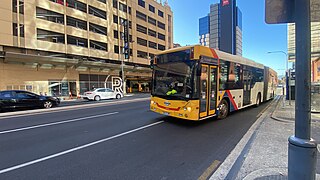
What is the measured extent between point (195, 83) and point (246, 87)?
5598 mm

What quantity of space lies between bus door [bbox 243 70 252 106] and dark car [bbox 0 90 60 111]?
1470 cm

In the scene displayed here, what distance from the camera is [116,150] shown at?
470cm

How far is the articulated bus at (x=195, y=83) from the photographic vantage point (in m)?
6.61

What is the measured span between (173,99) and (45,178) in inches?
186

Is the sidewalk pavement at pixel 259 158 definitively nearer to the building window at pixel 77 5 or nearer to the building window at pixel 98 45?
the building window at pixel 98 45

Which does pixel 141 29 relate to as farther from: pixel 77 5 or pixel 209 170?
pixel 209 170

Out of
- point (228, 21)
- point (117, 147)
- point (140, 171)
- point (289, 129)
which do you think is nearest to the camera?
point (140, 171)

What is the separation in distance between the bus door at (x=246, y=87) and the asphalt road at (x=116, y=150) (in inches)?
152

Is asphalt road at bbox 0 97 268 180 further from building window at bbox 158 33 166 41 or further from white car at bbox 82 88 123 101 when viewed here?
building window at bbox 158 33 166 41

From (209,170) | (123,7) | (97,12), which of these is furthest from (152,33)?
(209,170)

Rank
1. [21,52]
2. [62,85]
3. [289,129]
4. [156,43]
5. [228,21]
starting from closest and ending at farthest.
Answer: [289,129] < [21,52] < [62,85] < [156,43] < [228,21]

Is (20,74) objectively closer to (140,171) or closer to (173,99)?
(173,99)

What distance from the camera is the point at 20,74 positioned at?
2388 centimetres

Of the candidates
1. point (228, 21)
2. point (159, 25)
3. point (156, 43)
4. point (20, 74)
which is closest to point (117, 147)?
point (20, 74)
